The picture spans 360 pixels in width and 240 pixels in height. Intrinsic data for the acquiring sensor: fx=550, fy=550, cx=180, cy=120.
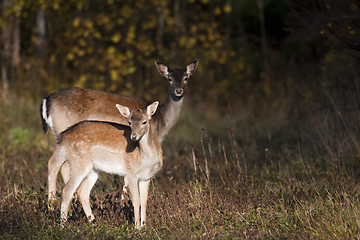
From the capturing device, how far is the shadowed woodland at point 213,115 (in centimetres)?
583

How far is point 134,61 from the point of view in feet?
49.7

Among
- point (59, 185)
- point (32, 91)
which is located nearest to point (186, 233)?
point (59, 185)

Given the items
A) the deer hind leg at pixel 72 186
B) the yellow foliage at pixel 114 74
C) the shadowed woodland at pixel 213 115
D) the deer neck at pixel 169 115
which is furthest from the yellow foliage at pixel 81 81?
the deer hind leg at pixel 72 186

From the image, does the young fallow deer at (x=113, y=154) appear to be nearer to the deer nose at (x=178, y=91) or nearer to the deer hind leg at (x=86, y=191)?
the deer hind leg at (x=86, y=191)

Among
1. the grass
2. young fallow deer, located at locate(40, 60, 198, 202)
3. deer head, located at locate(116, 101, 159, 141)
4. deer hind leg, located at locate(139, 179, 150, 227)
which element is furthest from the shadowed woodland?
deer head, located at locate(116, 101, 159, 141)

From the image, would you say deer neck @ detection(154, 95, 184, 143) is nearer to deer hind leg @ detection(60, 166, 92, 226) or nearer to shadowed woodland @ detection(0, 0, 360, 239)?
shadowed woodland @ detection(0, 0, 360, 239)

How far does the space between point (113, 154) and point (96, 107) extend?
72.8 inches

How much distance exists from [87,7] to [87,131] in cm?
882

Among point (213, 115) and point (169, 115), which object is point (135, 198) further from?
point (213, 115)

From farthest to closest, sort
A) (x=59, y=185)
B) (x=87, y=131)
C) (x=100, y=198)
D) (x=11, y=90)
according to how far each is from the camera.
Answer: (x=11, y=90) → (x=59, y=185) → (x=100, y=198) → (x=87, y=131)

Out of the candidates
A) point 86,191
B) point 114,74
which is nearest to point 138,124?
point 86,191

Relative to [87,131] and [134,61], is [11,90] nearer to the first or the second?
[134,61]

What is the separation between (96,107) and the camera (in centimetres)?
795

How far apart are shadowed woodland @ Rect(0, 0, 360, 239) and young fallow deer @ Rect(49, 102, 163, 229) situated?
0.73 feet
